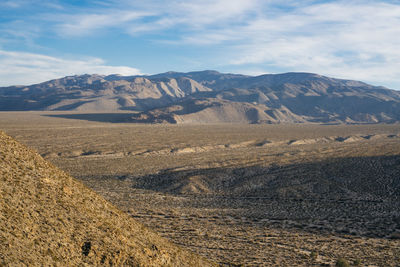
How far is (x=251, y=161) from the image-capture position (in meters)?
41.5

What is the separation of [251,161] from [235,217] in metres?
21.9

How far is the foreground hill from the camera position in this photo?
740 cm

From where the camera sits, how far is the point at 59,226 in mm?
8266

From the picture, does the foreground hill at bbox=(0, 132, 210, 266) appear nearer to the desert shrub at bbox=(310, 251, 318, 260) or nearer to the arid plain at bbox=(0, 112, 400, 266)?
the arid plain at bbox=(0, 112, 400, 266)

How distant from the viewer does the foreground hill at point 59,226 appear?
24.3 ft

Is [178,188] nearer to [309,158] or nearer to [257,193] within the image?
[257,193]

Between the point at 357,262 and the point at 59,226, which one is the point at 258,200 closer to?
the point at 357,262

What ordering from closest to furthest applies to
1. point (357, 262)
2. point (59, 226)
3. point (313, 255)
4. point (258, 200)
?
point (59, 226) < point (357, 262) < point (313, 255) < point (258, 200)

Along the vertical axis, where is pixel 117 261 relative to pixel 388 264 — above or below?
above

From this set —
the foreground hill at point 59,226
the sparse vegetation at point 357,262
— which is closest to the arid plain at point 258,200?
the sparse vegetation at point 357,262

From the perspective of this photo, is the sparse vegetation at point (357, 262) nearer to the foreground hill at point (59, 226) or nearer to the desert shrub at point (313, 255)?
the desert shrub at point (313, 255)

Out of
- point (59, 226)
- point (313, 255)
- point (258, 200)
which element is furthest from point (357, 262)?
point (258, 200)

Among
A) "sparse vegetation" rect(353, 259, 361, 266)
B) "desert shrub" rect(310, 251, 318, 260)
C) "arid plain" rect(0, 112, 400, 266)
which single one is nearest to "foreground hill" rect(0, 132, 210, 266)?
"arid plain" rect(0, 112, 400, 266)

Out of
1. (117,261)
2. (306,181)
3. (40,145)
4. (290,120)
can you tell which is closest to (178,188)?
(306,181)
